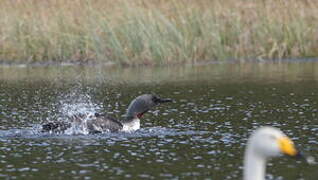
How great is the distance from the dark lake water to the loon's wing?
0.21 m

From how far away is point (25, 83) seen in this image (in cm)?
2700

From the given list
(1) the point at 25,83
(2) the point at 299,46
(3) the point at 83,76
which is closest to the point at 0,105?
(1) the point at 25,83

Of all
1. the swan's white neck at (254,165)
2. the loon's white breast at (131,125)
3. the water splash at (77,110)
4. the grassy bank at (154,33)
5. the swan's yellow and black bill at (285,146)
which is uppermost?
the grassy bank at (154,33)

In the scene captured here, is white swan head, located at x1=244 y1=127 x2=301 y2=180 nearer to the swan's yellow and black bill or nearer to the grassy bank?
the swan's yellow and black bill

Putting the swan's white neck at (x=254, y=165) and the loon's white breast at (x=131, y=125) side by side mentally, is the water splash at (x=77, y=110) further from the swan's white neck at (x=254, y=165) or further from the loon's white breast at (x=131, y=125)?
the swan's white neck at (x=254, y=165)

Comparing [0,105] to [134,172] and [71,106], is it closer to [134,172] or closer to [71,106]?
[71,106]

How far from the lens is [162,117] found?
66.6 ft

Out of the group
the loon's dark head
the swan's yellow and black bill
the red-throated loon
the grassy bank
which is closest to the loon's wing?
the red-throated loon

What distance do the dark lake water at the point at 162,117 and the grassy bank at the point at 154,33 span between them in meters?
0.97

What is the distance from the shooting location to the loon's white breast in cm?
1833

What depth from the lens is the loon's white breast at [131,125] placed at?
60.1 ft

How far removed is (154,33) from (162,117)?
35.8ft

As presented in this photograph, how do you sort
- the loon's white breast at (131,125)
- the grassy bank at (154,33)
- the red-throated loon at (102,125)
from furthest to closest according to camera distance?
the grassy bank at (154,33), the loon's white breast at (131,125), the red-throated loon at (102,125)

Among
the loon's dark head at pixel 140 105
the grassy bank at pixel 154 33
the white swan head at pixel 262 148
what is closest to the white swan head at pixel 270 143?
the white swan head at pixel 262 148
